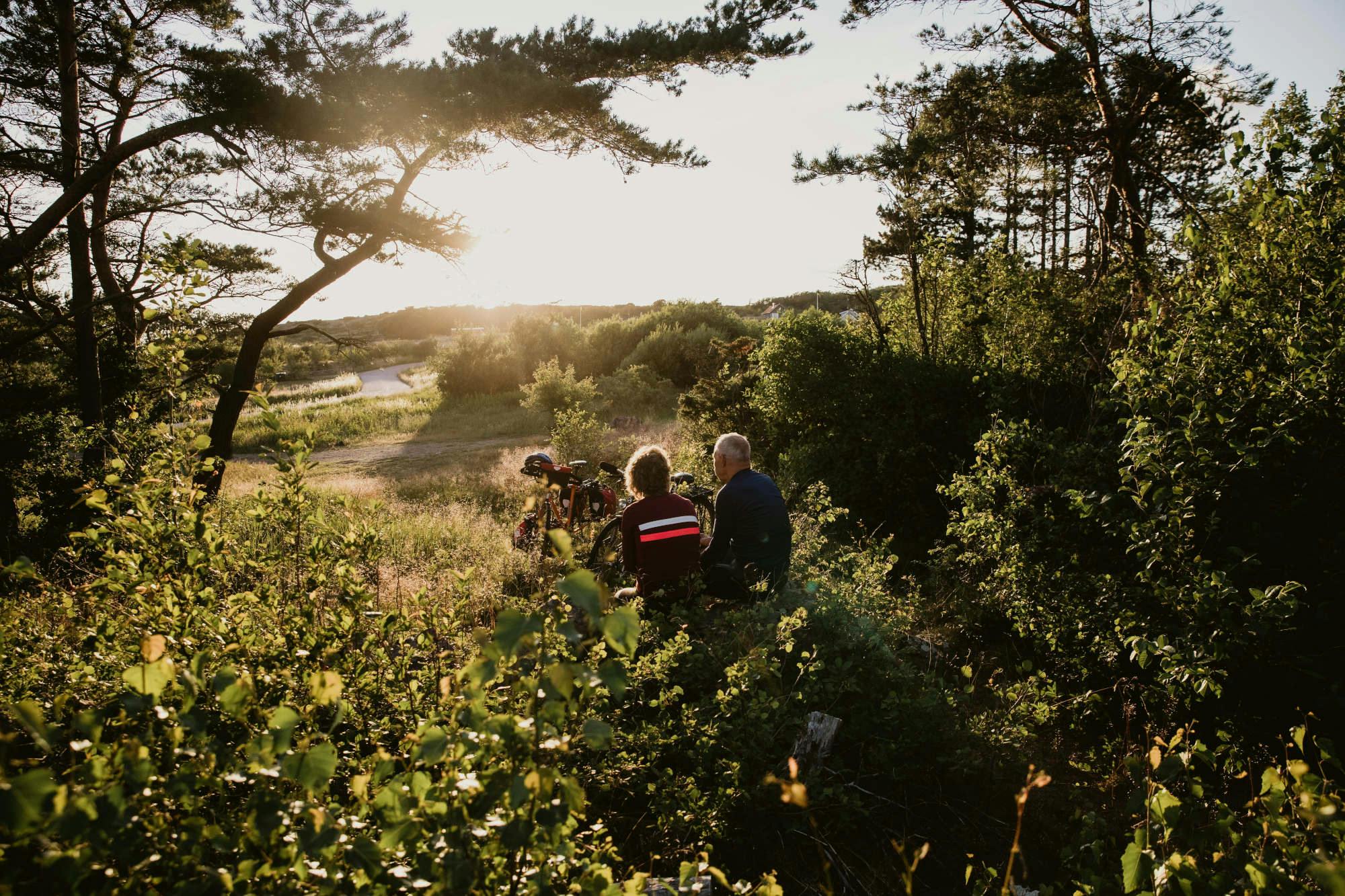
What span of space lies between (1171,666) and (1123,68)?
399 inches

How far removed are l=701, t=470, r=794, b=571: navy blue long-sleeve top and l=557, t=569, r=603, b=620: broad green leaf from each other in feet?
11.8

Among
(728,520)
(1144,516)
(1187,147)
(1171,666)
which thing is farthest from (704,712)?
(1187,147)

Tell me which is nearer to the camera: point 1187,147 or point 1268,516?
point 1268,516

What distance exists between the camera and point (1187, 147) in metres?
11.4

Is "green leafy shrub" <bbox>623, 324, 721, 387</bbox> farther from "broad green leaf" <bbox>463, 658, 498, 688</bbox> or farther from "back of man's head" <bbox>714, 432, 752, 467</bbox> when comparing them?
"broad green leaf" <bbox>463, 658, 498, 688</bbox>

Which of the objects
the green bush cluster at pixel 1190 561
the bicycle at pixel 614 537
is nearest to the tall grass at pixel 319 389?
the bicycle at pixel 614 537

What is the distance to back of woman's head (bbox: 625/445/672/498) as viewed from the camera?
4.53 m

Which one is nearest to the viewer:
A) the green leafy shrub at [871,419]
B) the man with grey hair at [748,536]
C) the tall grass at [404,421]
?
the man with grey hair at [748,536]

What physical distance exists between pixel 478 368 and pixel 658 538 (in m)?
24.8

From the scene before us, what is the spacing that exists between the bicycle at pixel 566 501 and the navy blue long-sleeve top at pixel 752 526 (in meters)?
2.36

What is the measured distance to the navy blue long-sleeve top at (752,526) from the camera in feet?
15.3

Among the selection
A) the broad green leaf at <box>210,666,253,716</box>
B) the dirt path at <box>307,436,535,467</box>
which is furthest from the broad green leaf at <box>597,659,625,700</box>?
the dirt path at <box>307,436,535,467</box>

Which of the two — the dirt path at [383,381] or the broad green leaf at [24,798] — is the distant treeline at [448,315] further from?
the broad green leaf at [24,798]

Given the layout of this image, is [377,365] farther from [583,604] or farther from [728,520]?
[583,604]
